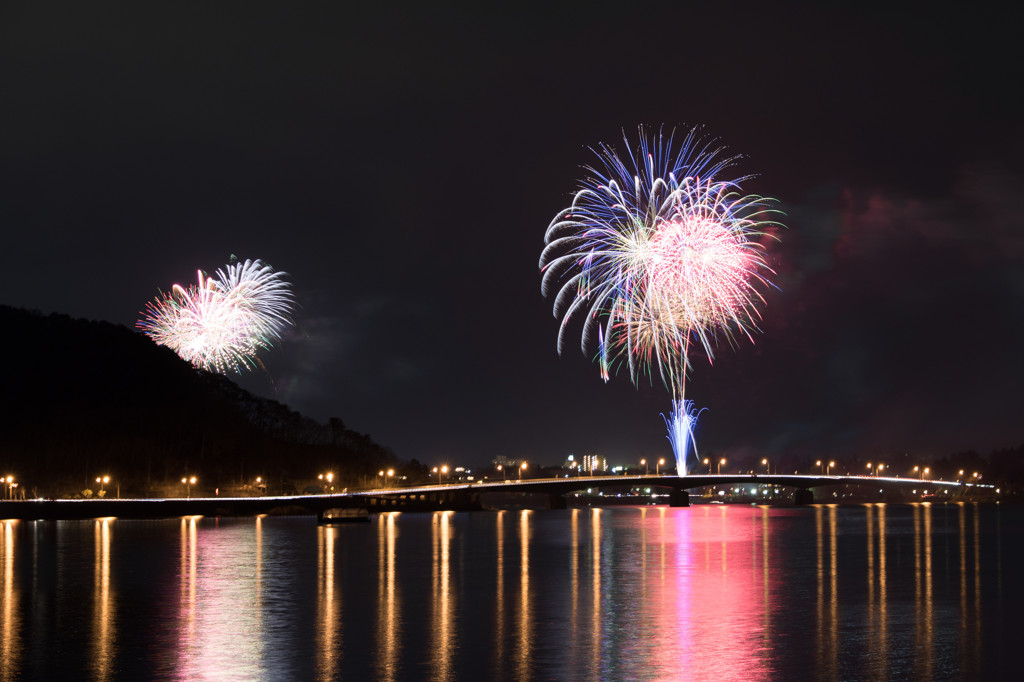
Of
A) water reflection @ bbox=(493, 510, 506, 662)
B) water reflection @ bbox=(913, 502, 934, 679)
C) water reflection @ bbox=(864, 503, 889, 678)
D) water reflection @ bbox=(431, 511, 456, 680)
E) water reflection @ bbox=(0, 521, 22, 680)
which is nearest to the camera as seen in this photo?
water reflection @ bbox=(0, 521, 22, 680)

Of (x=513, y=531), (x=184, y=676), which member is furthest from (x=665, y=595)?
(x=513, y=531)

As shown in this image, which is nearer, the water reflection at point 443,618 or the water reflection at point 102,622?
the water reflection at point 102,622

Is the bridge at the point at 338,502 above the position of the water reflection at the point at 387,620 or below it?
below

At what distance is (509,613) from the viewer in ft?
122

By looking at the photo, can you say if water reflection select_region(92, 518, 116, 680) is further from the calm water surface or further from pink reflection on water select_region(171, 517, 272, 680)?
pink reflection on water select_region(171, 517, 272, 680)

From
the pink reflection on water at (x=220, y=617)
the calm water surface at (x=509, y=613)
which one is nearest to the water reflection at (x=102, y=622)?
the calm water surface at (x=509, y=613)

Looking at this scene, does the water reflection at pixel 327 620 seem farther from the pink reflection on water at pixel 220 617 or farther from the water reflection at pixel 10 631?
the water reflection at pixel 10 631

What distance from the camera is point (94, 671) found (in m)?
25.5

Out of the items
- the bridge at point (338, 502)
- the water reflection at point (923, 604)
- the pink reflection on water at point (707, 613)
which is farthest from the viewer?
the bridge at point (338, 502)

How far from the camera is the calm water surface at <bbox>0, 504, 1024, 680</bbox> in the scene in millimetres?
26297

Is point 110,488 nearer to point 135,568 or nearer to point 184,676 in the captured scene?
point 135,568

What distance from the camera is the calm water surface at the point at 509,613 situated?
26297mm

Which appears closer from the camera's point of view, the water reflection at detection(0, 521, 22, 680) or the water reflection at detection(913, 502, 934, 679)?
the water reflection at detection(0, 521, 22, 680)

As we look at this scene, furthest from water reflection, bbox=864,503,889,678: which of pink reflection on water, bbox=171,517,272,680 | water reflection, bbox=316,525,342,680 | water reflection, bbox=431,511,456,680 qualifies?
pink reflection on water, bbox=171,517,272,680
